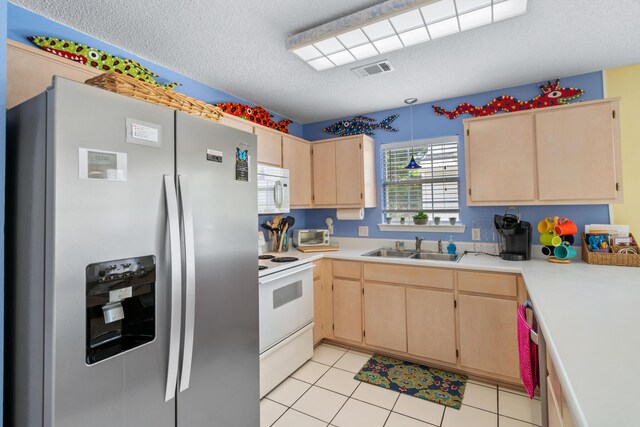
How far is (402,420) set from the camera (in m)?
1.99

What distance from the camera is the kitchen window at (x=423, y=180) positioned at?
3.17m

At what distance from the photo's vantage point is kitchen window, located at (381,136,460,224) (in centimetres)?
317

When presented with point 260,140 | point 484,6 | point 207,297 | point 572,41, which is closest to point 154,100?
point 207,297

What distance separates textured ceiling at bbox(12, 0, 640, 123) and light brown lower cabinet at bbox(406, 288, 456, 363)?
185cm

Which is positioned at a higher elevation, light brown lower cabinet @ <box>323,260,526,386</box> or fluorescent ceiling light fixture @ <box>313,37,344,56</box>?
fluorescent ceiling light fixture @ <box>313,37,344,56</box>

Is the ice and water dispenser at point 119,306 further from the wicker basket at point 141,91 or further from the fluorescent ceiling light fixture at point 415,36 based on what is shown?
the fluorescent ceiling light fixture at point 415,36

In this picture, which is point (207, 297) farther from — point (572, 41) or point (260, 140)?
point (572, 41)

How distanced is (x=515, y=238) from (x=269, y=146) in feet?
7.57

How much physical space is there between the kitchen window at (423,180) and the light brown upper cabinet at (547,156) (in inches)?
18.5

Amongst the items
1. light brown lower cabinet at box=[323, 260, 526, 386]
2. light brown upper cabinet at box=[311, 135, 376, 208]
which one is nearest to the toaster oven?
light brown upper cabinet at box=[311, 135, 376, 208]

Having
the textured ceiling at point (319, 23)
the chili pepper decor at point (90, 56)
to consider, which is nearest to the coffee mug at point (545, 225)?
the textured ceiling at point (319, 23)

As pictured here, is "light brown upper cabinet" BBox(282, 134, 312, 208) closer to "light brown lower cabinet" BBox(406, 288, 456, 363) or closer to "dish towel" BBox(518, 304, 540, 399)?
"light brown lower cabinet" BBox(406, 288, 456, 363)

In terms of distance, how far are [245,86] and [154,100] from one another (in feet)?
5.09

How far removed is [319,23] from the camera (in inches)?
74.4
